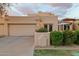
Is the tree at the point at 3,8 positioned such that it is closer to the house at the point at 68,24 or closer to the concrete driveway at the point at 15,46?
the concrete driveway at the point at 15,46

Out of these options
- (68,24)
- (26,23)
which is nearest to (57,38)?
(68,24)

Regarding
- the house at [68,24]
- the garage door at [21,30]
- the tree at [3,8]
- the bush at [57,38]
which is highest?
the tree at [3,8]

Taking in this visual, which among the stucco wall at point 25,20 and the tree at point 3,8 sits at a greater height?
the tree at point 3,8

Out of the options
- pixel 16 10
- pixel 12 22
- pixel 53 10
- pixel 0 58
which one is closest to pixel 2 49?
pixel 0 58

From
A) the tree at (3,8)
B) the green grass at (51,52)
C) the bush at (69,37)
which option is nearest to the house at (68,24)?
the bush at (69,37)

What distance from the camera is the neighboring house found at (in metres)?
2.87

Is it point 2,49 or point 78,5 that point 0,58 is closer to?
point 2,49

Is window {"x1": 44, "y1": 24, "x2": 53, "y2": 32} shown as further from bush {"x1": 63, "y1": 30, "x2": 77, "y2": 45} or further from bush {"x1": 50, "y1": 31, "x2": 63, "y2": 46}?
bush {"x1": 63, "y1": 30, "x2": 77, "y2": 45}

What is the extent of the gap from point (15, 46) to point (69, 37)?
0.98m

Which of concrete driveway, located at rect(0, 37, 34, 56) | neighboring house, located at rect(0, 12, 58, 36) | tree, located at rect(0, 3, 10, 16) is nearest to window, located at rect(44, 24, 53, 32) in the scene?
neighboring house, located at rect(0, 12, 58, 36)

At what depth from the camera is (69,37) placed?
2.91 metres

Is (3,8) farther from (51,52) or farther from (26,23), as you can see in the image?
(51,52)

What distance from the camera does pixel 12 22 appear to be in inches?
114

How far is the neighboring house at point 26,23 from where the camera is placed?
9.41 feet
